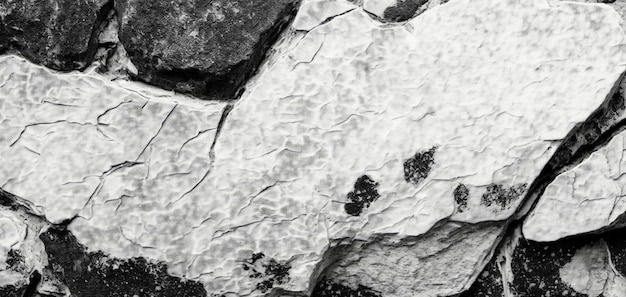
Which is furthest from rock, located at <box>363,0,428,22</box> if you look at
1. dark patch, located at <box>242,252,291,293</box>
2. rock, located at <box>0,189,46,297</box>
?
rock, located at <box>0,189,46,297</box>

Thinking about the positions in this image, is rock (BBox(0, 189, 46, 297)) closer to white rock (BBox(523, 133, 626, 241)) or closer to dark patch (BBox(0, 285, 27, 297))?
dark patch (BBox(0, 285, 27, 297))

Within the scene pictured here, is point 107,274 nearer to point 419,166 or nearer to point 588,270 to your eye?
point 419,166

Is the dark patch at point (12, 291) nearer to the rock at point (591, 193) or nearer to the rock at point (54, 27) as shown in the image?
the rock at point (54, 27)

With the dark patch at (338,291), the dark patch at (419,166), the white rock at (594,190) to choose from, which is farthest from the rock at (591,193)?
the dark patch at (338,291)

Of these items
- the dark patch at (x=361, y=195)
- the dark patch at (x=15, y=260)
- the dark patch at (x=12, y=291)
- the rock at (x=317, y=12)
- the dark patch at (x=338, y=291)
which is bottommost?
the dark patch at (x=12, y=291)

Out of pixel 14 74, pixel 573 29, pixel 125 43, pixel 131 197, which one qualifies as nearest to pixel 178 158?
pixel 131 197

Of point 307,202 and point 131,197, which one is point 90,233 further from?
point 307,202

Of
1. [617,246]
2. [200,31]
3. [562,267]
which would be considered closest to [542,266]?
[562,267]
